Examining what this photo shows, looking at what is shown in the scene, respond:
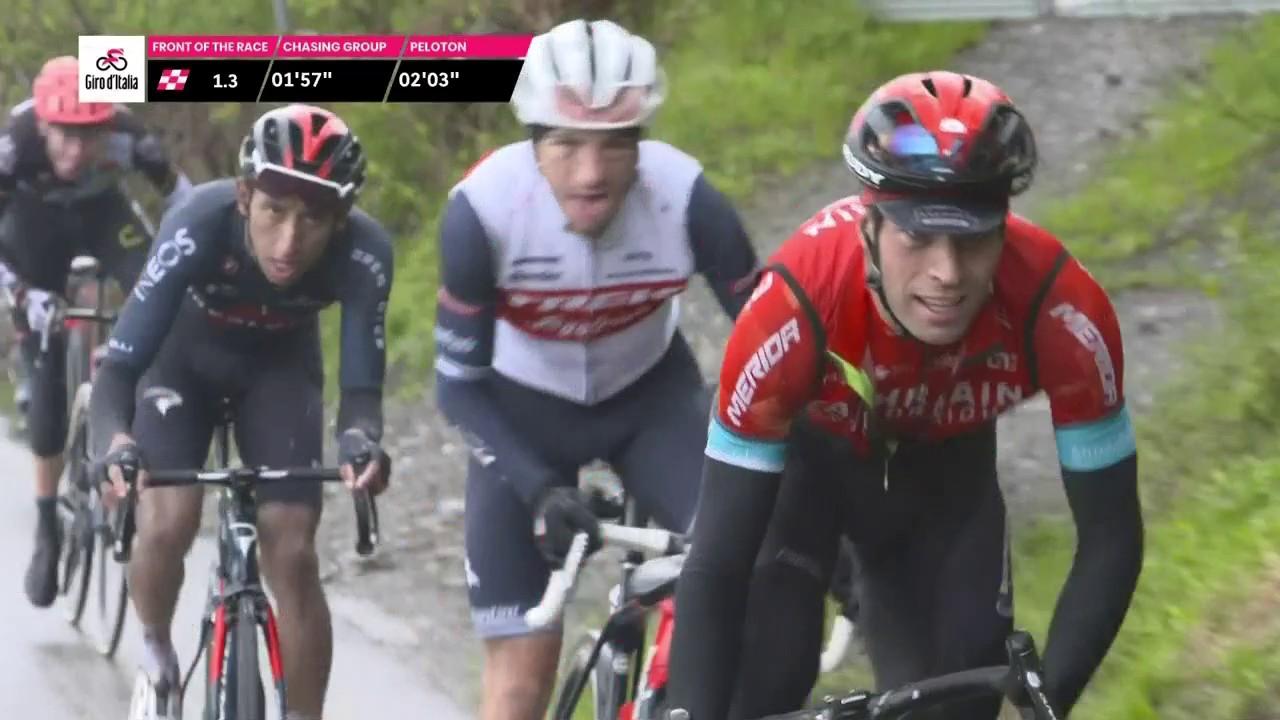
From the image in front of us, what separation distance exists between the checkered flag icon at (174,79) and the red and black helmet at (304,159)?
1081cm

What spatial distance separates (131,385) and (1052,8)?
31.0 feet

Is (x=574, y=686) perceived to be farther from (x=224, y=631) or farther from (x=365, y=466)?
(x=224, y=631)

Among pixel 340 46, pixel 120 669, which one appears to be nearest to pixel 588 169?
pixel 120 669

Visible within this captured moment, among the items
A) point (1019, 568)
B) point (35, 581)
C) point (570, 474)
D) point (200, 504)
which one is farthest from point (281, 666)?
point (35, 581)

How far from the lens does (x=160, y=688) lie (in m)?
5.98

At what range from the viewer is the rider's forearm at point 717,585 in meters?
3.45

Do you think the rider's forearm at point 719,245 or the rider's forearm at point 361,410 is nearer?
the rider's forearm at point 719,245

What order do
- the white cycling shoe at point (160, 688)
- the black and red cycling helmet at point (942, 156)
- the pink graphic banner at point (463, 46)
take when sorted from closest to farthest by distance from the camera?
the black and red cycling helmet at point (942, 156) → the white cycling shoe at point (160, 688) → the pink graphic banner at point (463, 46)

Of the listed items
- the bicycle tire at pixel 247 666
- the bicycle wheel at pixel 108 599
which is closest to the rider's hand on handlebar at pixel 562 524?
the bicycle tire at pixel 247 666

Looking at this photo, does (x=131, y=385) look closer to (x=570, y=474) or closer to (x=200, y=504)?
(x=200, y=504)

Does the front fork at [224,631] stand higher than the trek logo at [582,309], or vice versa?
the trek logo at [582,309]

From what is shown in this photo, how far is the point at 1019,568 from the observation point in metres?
6.75

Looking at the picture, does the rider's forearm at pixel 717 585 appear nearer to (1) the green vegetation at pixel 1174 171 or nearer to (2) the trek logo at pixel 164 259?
(2) the trek logo at pixel 164 259

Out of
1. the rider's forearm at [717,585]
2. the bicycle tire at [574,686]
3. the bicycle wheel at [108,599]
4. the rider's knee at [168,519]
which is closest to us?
the rider's forearm at [717,585]
